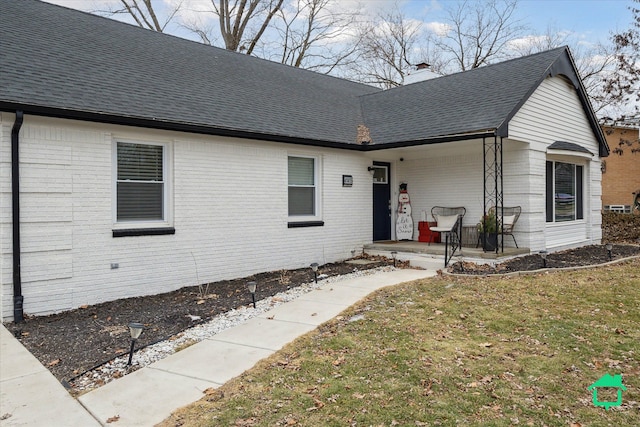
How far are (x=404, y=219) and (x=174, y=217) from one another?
22.6 ft

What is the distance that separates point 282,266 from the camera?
10031 mm

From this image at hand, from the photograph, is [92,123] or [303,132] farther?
[303,132]

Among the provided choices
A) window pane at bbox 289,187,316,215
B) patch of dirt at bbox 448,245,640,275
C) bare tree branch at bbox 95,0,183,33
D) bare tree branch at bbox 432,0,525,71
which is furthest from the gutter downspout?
bare tree branch at bbox 432,0,525,71

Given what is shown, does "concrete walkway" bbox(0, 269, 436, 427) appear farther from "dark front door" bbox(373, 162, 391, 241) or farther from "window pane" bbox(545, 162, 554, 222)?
"window pane" bbox(545, 162, 554, 222)

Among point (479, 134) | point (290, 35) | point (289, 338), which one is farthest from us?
point (290, 35)

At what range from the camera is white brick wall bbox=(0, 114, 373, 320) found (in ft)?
21.6

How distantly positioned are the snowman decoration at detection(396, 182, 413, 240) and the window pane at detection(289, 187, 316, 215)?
3.18 m

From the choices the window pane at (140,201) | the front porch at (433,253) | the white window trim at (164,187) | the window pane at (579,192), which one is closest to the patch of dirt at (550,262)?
the front porch at (433,253)

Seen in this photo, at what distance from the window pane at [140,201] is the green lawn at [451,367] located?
4026 millimetres

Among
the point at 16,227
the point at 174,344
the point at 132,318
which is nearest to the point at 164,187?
the point at 16,227

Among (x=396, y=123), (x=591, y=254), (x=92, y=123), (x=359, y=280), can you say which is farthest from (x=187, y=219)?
(x=591, y=254)

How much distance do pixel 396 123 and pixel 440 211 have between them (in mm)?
2673

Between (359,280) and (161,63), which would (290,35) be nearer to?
(161,63)

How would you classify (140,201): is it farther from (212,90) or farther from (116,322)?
(212,90)
